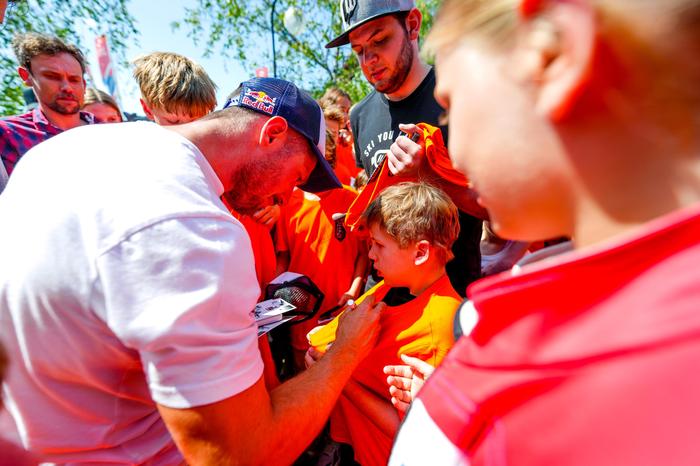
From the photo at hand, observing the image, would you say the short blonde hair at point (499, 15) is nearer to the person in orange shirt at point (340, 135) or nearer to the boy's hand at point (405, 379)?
the boy's hand at point (405, 379)

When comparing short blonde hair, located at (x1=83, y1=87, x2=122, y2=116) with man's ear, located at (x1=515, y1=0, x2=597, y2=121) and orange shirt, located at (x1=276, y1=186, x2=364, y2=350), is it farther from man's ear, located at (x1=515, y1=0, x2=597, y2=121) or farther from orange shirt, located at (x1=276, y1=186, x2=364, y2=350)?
man's ear, located at (x1=515, y1=0, x2=597, y2=121)

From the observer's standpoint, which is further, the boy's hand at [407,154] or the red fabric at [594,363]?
the boy's hand at [407,154]

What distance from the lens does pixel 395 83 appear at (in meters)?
2.69

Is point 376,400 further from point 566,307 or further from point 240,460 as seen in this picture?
point 566,307

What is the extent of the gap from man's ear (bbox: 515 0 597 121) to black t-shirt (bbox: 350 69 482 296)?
76.0 inches

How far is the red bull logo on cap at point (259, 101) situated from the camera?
5.60 ft

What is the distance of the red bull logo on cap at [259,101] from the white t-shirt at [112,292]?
2.08 ft

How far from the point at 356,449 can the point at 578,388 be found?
1.66 metres

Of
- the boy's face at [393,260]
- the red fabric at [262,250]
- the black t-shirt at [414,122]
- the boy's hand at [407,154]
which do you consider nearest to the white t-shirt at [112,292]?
the boy's face at [393,260]

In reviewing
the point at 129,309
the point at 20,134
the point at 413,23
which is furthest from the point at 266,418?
the point at 20,134

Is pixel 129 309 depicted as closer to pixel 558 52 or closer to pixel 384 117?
pixel 558 52

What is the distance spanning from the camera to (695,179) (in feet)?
1.67

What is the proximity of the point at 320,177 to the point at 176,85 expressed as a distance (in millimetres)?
1131

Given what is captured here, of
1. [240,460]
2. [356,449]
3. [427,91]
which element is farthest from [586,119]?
[427,91]
